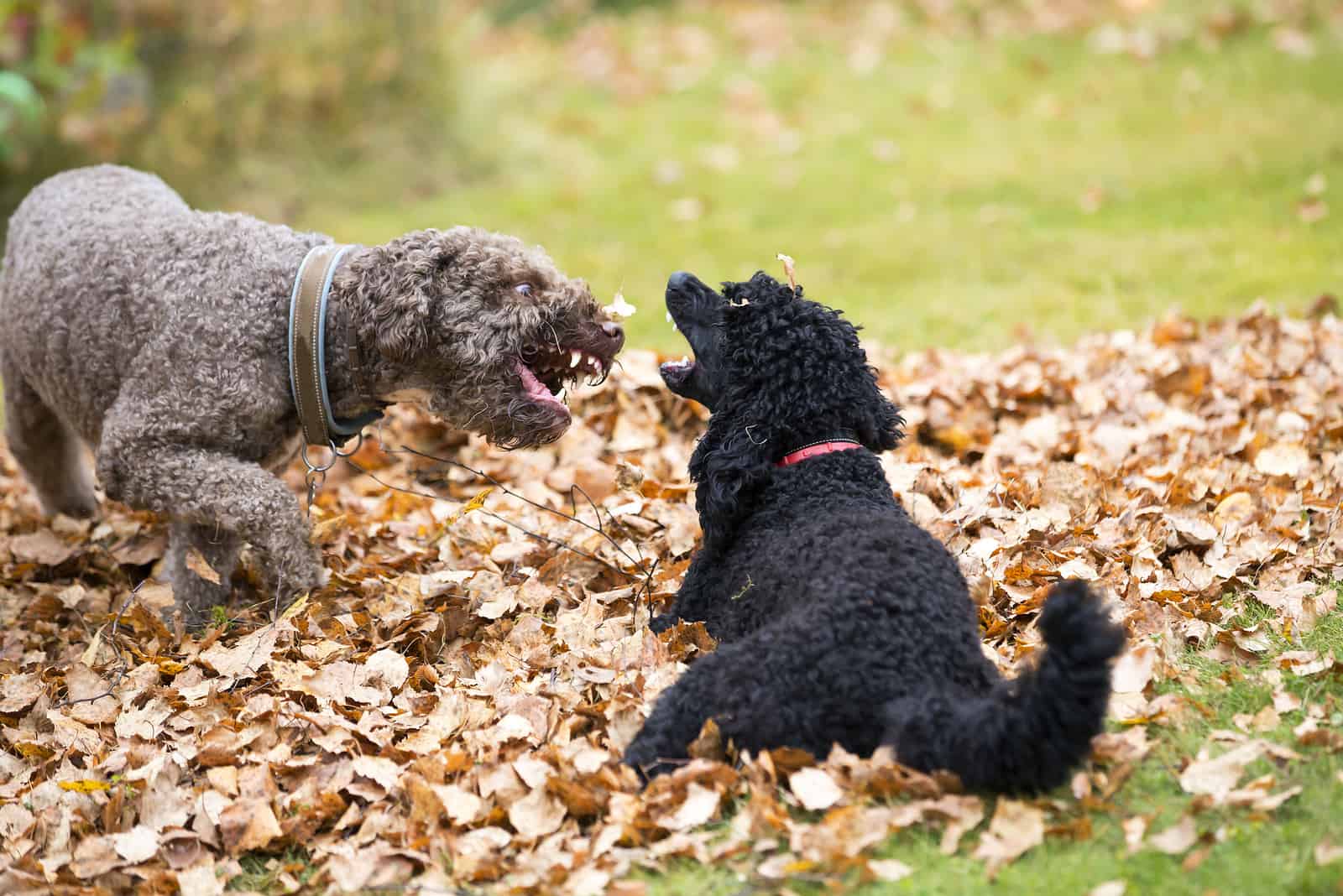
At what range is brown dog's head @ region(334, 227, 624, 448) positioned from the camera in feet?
14.7

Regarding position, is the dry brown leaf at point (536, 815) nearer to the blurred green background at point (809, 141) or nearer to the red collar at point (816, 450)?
the red collar at point (816, 450)

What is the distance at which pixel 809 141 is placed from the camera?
12992mm

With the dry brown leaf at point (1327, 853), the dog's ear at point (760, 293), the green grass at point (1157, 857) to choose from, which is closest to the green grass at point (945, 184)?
the dog's ear at point (760, 293)

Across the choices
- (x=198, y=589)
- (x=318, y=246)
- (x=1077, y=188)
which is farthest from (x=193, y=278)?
(x=1077, y=188)

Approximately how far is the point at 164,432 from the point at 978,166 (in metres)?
8.89

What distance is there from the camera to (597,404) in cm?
657

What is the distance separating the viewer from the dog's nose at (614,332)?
464cm

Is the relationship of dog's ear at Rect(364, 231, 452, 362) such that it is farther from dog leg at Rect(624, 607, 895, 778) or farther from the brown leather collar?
dog leg at Rect(624, 607, 895, 778)

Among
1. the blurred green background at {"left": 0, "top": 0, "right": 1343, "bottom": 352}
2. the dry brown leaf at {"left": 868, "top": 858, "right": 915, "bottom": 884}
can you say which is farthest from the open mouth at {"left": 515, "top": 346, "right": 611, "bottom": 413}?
the blurred green background at {"left": 0, "top": 0, "right": 1343, "bottom": 352}

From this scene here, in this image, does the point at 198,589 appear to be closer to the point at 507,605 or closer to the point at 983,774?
the point at 507,605

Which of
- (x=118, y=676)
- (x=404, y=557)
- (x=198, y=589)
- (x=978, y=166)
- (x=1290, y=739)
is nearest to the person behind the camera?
(x=1290, y=739)

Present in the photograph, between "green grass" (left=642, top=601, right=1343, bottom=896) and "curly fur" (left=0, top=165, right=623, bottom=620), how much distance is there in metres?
2.12

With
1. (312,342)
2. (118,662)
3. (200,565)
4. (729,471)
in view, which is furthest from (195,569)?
(729,471)

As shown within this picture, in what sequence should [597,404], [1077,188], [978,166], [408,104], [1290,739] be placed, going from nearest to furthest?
[1290,739], [597,404], [1077,188], [978,166], [408,104]
